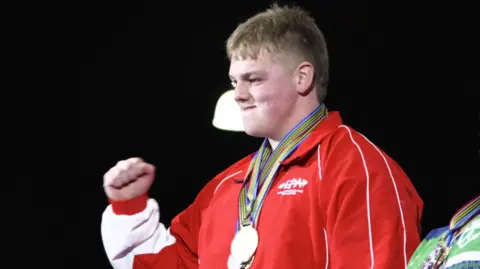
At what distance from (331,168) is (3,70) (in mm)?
2785

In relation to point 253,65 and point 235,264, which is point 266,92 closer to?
point 253,65

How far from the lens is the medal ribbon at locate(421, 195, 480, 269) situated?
5.16 feet

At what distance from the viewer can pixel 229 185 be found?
8.74 ft

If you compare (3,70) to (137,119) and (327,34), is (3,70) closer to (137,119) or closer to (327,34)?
(137,119)

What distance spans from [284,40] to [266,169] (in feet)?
1.33

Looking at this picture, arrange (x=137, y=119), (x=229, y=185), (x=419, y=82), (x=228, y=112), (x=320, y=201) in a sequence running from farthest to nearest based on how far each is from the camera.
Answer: (x=137, y=119), (x=228, y=112), (x=419, y=82), (x=229, y=185), (x=320, y=201)

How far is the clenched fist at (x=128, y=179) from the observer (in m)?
2.54

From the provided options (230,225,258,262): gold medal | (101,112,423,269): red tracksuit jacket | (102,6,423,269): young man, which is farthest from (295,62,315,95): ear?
(230,225,258,262): gold medal

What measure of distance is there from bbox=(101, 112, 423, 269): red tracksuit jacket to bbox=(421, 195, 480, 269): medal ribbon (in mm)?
433

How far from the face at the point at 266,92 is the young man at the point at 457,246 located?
846 mm

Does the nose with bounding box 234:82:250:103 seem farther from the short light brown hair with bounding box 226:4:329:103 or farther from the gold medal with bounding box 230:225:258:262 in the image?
the gold medal with bounding box 230:225:258:262

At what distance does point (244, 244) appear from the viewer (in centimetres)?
234

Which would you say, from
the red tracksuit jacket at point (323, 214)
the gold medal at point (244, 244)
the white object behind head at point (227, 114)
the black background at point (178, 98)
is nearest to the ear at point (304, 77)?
the red tracksuit jacket at point (323, 214)

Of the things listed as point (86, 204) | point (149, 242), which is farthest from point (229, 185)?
point (86, 204)
